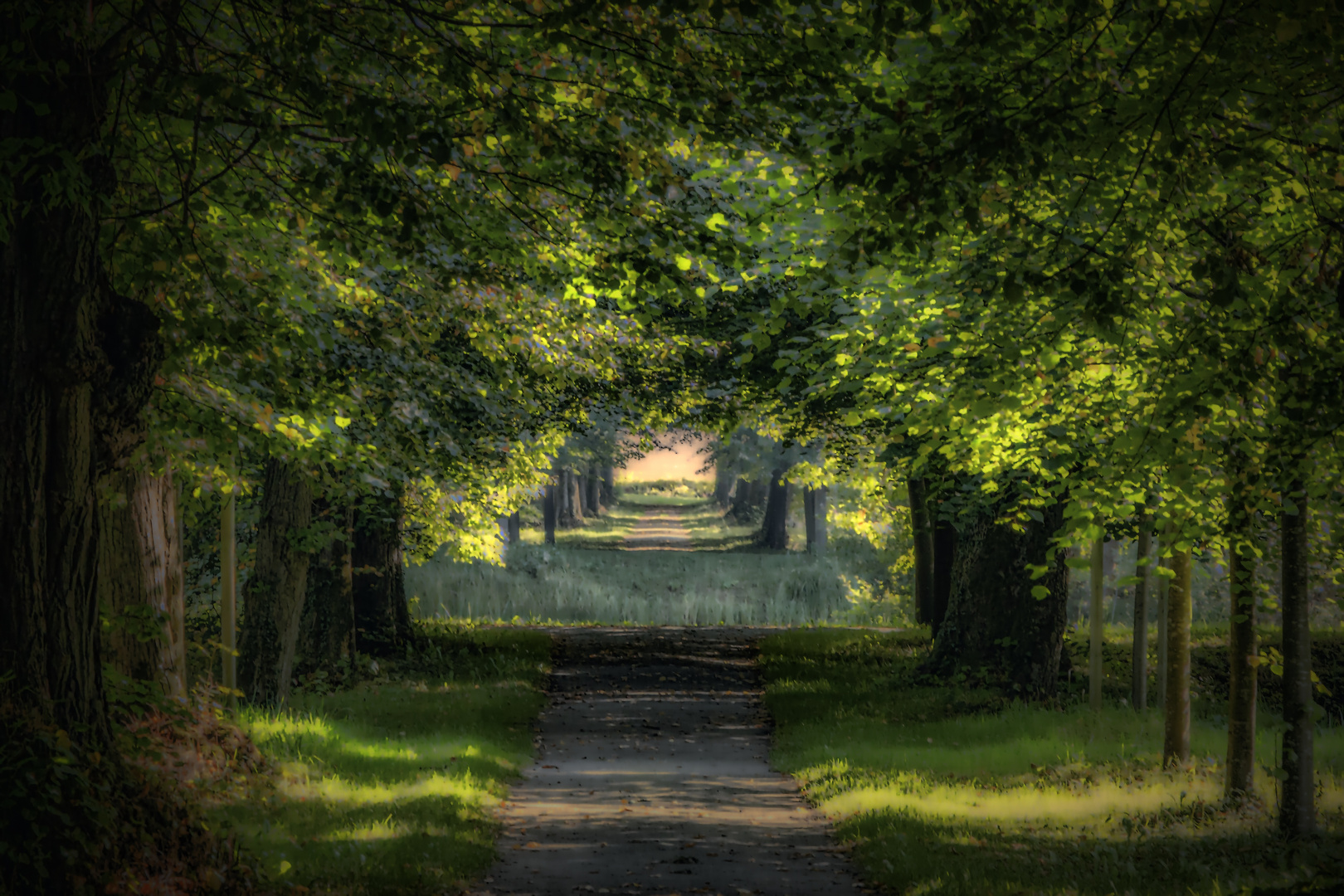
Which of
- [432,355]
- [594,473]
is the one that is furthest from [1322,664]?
[594,473]

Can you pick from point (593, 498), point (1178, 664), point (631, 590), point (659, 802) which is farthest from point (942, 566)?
point (593, 498)

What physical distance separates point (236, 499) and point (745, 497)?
161 feet

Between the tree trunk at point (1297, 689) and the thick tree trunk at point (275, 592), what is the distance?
33.8ft

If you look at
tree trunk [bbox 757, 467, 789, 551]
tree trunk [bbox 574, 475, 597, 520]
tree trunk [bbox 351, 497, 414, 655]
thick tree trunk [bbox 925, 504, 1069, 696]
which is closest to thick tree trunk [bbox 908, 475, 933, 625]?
thick tree trunk [bbox 925, 504, 1069, 696]

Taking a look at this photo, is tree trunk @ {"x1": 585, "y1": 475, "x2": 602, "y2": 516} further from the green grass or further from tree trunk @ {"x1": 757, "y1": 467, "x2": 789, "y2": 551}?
the green grass

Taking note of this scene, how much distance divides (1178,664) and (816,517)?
37006mm

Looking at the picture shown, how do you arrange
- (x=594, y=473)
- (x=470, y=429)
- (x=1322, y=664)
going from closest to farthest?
(x=470, y=429) → (x=1322, y=664) → (x=594, y=473)

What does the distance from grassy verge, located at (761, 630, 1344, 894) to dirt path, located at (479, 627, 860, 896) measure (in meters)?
0.47

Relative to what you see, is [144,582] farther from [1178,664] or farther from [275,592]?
[1178,664]

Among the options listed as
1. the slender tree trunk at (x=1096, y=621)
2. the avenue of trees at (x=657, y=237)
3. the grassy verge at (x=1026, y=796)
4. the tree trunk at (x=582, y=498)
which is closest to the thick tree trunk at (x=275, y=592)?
the avenue of trees at (x=657, y=237)

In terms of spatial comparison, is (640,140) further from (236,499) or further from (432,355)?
(236,499)

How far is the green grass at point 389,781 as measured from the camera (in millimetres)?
7598

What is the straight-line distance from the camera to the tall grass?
96.5 ft

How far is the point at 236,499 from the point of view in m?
16.5
